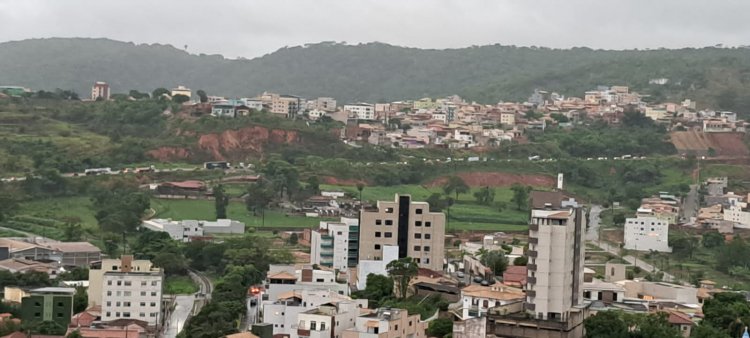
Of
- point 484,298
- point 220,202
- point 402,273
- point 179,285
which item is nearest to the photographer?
point 484,298

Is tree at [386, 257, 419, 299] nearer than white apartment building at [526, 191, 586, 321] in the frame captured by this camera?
No

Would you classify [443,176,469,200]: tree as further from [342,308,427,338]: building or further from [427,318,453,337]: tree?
[342,308,427,338]: building

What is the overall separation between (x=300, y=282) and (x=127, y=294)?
3826mm

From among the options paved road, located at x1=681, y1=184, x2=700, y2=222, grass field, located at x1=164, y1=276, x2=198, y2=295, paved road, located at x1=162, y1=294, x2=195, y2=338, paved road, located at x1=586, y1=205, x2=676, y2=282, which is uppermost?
paved road, located at x1=681, y1=184, x2=700, y2=222

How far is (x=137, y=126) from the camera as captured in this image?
185 feet

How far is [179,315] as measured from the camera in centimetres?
2912

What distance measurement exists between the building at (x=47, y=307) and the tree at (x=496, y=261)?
9.00 metres

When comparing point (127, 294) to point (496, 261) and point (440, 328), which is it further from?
point (496, 261)

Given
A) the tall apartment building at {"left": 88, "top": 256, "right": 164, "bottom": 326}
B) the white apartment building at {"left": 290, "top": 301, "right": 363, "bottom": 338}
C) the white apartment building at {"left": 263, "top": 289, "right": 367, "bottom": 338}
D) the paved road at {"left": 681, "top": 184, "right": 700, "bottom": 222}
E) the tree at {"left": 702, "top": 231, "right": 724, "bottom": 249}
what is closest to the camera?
the white apartment building at {"left": 290, "top": 301, "right": 363, "bottom": 338}

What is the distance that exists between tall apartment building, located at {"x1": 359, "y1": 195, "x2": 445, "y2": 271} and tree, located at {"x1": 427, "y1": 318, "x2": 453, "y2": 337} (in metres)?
7.40

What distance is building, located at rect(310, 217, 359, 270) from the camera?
104ft

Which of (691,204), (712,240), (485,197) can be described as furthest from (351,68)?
(712,240)

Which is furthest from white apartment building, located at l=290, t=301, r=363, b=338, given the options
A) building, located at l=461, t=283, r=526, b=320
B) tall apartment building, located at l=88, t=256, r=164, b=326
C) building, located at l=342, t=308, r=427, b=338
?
tall apartment building, located at l=88, t=256, r=164, b=326

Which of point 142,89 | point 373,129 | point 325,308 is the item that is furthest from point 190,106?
point 142,89
